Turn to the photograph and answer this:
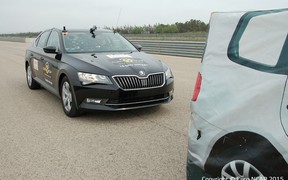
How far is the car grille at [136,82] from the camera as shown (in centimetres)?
520

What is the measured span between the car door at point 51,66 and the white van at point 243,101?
420cm

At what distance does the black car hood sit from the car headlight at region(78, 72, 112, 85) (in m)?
0.09

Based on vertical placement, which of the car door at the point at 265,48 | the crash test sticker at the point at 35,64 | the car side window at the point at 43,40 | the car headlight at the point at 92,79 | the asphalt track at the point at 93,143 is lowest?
the asphalt track at the point at 93,143

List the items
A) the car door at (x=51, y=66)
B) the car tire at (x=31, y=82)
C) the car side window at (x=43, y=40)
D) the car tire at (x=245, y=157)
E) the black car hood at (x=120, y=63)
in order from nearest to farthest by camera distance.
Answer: the car tire at (x=245, y=157)
the black car hood at (x=120, y=63)
the car door at (x=51, y=66)
the car side window at (x=43, y=40)
the car tire at (x=31, y=82)

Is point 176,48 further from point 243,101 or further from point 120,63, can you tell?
point 243,101

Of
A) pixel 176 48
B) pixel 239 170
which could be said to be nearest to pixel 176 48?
pixel 176 48

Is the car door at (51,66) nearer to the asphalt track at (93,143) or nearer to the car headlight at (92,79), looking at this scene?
the asphalt track at (93,143)

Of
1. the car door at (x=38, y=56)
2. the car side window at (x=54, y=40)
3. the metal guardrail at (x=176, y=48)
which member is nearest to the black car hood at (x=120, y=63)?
the car side window at (x=54, y=40)

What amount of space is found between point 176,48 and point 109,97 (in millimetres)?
13701

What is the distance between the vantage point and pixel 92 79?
17.2 feet

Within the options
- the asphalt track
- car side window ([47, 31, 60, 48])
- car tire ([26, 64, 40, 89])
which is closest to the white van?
the asphalt track

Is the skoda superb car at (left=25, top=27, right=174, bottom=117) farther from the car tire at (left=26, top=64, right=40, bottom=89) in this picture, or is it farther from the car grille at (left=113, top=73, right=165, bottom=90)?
the car tire at (left=26, top=64, right=40, bottom=89)

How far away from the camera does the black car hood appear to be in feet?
17.5

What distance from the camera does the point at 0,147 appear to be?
438cm
